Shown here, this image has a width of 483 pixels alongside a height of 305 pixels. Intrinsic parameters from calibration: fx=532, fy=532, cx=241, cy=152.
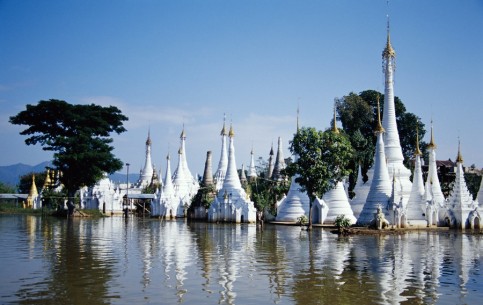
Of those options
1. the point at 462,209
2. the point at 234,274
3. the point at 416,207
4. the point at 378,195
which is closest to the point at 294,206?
the point at 378,195

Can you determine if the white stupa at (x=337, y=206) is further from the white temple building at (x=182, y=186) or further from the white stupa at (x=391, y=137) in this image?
the white temple building at (x=182, y=186)

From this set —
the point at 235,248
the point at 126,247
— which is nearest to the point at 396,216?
the point at 235,248

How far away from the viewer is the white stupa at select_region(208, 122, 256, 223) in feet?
164

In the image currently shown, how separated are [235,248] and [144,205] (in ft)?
167

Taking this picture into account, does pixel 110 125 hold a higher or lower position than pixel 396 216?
higher

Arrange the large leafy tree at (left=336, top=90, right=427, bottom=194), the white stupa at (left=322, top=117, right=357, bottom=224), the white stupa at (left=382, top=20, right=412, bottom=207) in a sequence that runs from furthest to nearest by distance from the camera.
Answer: the large leafy tree at (left=336, top=90, right=427, bottom=194) → the white stupa at (left=382, top=20, right=412, bottom=207) → the white stupa at (left=322, top=117, right=357, bottom=224)

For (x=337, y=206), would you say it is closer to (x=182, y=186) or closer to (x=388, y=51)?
(x=388, y=51)

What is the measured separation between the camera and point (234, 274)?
14.4 m

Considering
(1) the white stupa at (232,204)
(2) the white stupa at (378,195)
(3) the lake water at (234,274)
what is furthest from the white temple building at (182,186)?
(3) the lake water at (234,274)

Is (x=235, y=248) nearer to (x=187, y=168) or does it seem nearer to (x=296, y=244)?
A: (x=296, y=244)

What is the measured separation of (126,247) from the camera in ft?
69.5

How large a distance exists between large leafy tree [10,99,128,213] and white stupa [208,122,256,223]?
10.1 metres

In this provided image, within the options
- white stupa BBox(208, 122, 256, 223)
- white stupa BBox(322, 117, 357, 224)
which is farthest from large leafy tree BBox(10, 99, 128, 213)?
white stupa BBox(322, 117, 357, 224)

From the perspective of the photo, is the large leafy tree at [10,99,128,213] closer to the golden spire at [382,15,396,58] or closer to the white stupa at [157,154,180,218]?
the white stupa at [157,154,180,218]
